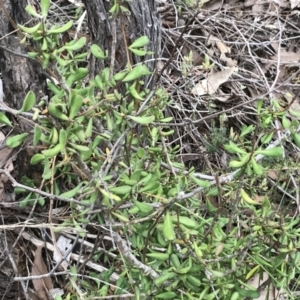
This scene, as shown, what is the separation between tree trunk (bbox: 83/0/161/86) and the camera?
1.33m

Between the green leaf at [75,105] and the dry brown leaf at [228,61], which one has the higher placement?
the green leaf at [75,105]

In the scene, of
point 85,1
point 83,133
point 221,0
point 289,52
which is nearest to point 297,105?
point 289,52

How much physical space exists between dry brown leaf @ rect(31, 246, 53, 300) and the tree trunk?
581 mm

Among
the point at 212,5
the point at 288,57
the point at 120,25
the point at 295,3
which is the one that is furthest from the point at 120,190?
the point at 295,3

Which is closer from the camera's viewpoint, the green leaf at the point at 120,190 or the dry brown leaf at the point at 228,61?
the green leaf at the point at 120,190

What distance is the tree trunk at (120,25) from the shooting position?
1.33 meters

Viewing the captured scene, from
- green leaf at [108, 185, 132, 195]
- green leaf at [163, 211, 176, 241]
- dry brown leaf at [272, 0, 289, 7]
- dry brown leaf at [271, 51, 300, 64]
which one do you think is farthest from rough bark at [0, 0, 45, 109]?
dry brown leaf at [272, 0, 289, 7]

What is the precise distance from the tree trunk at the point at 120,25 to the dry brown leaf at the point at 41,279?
58 cm

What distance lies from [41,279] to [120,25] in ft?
2.54

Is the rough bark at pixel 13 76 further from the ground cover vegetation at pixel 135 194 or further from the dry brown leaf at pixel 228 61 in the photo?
the dry brown leaf at pixel 228 61

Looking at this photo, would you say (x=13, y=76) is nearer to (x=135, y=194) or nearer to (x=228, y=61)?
(x=135, y=194)

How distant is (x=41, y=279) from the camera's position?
4.79 feet

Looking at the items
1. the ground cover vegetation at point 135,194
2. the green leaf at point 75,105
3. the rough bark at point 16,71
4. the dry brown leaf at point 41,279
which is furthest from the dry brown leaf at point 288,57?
the green leaf at point 75,105

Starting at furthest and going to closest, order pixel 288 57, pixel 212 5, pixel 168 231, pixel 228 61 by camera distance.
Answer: pixel 212 5
pixel 288 57
pixel 228 61
pixel 168 231
